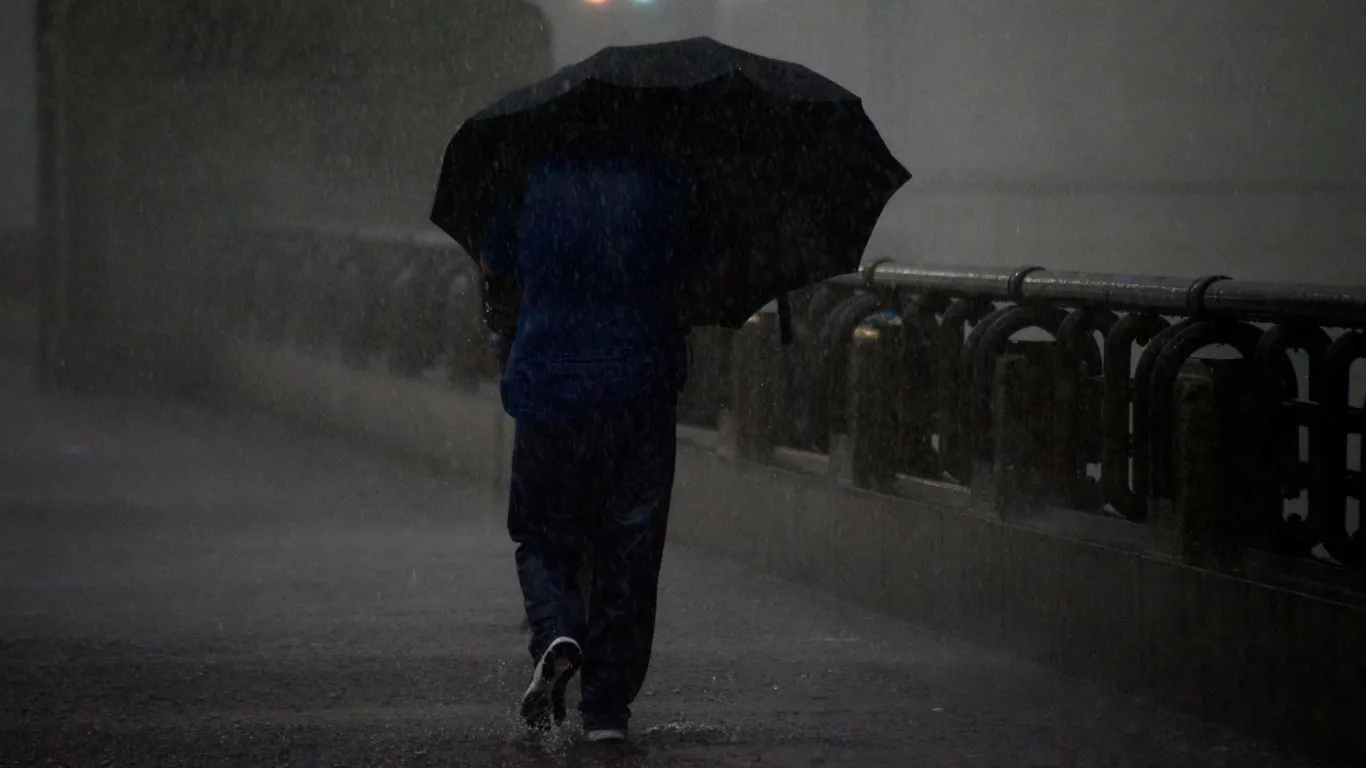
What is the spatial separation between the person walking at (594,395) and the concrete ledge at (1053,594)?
1678 millimetres

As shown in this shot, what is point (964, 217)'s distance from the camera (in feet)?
79.9

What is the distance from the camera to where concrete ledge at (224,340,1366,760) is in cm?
577

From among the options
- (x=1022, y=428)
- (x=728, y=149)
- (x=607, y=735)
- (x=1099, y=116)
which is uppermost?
(x=1099, y=116)

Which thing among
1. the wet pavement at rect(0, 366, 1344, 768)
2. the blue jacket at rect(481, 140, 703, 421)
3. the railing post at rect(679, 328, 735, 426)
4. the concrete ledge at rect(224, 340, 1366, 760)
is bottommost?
the wet pavement at rect(0, 366, 1344, 768)

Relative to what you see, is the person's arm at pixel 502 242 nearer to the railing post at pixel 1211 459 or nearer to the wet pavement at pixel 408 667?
the wet pavement at pixel 408 667

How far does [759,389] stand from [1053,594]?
2.78 m

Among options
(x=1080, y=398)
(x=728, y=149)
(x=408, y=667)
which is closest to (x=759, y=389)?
(x=1080, y=398)

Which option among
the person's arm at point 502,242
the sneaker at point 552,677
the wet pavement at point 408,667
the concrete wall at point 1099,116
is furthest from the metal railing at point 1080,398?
the concrete wall at point 1099,116

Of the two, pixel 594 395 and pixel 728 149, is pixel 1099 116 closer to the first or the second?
pixel 728 149

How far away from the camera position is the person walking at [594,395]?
566cm

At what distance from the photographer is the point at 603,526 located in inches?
231

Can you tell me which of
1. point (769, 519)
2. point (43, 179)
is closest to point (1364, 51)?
point (769, 519)

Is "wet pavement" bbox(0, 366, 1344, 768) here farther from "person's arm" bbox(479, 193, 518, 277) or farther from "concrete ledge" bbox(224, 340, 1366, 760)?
"person's arm" bbox(479, 193, 518, 277)

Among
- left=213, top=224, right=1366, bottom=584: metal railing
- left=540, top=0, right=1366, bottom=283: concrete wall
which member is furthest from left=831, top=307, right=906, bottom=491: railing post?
left=540, top=0, right=1366, bottom=283: concrete wall
